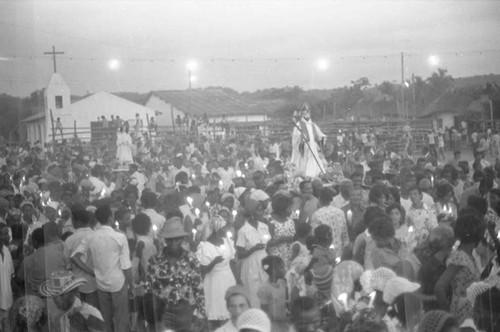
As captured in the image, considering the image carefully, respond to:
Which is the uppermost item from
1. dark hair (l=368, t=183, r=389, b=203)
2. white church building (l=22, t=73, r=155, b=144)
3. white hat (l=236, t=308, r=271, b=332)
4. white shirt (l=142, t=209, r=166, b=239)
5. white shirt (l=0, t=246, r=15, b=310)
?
white church building (l=22, t=73, r=155, b=144)

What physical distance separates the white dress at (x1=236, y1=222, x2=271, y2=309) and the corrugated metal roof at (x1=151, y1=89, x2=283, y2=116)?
18.4 m

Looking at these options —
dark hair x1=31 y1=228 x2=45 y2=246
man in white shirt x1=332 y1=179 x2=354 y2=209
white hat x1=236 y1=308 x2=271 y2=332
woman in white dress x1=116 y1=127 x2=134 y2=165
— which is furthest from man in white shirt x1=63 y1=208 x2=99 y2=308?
woman in white dress x1=116 y1=127 x2=134 y2=165

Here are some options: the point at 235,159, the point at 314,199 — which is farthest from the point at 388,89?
the point at 314,199

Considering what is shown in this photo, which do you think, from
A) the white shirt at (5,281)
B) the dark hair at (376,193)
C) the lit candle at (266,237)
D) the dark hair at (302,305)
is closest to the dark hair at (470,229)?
the dark hair at (302,305)

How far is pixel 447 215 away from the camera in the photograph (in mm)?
7539

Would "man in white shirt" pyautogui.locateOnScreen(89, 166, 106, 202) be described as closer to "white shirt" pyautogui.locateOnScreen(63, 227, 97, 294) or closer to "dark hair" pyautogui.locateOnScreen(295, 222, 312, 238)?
"white shirt" pyautogui.locateOnScreen(63, 227, 97, 294)

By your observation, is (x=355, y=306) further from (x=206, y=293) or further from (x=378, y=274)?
(x=206, y=293)

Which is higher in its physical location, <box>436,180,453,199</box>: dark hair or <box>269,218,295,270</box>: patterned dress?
→ <box>436,180,453,199</box>: dark hair

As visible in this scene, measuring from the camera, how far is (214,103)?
29.5 m

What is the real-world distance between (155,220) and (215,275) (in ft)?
5.67

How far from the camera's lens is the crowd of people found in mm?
5004

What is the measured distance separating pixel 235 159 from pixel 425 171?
6107 millimetres

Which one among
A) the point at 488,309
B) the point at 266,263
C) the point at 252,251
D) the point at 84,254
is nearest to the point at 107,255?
the point at 84,254

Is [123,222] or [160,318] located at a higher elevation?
[123,222]
